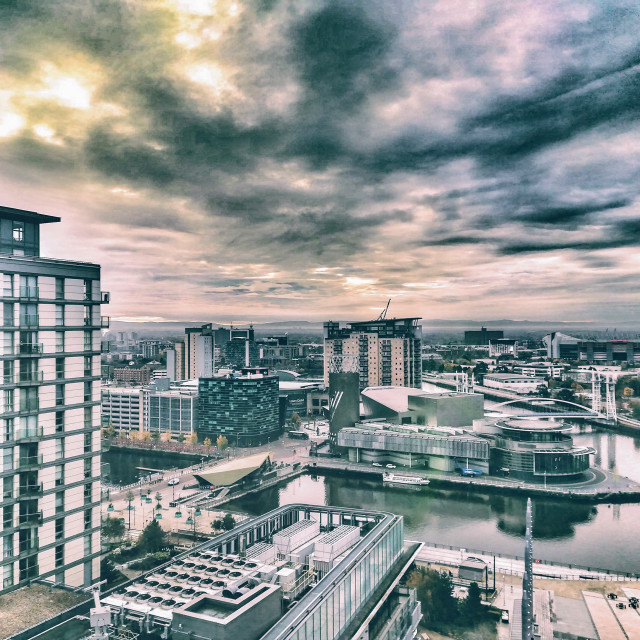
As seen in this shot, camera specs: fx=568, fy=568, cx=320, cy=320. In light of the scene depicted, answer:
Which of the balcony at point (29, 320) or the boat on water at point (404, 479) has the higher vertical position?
the balcony at point (29, 320)

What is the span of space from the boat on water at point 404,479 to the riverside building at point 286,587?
613 inches

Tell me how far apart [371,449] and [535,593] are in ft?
61.5

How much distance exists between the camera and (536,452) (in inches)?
1229

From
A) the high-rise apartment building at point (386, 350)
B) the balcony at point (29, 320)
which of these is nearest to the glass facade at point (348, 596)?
the balcony at point (29, 320)

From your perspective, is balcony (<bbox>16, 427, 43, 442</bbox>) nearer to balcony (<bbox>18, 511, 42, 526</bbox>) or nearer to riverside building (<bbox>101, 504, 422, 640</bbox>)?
balcony (<bbox>18, 511, 42, 526</bbox>)

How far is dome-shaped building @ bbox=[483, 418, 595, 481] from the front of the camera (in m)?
31.1

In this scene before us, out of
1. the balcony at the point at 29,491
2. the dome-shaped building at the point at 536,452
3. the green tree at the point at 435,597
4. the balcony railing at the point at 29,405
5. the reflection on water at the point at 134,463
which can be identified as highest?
the balcony railing at the point at 29,405

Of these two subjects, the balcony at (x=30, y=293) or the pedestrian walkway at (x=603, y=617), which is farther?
the pedestrian walkway at (x=603, y=617)

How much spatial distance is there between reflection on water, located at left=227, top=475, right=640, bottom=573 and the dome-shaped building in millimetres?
3114

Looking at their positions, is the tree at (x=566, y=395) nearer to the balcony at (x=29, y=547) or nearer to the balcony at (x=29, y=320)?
the balcony at (x=29, y=547)

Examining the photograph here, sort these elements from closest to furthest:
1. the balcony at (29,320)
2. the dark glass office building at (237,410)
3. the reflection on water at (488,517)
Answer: the balcony at (29,320), the reflection on water at (488,517), the dark glass office building at (237,410)

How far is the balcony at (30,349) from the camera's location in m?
11.6

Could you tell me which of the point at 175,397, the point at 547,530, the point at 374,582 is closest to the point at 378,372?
the point at 175,397

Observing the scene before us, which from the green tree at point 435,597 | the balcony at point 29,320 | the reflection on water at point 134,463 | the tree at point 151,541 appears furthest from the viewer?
the reflection on water at point 134,463
